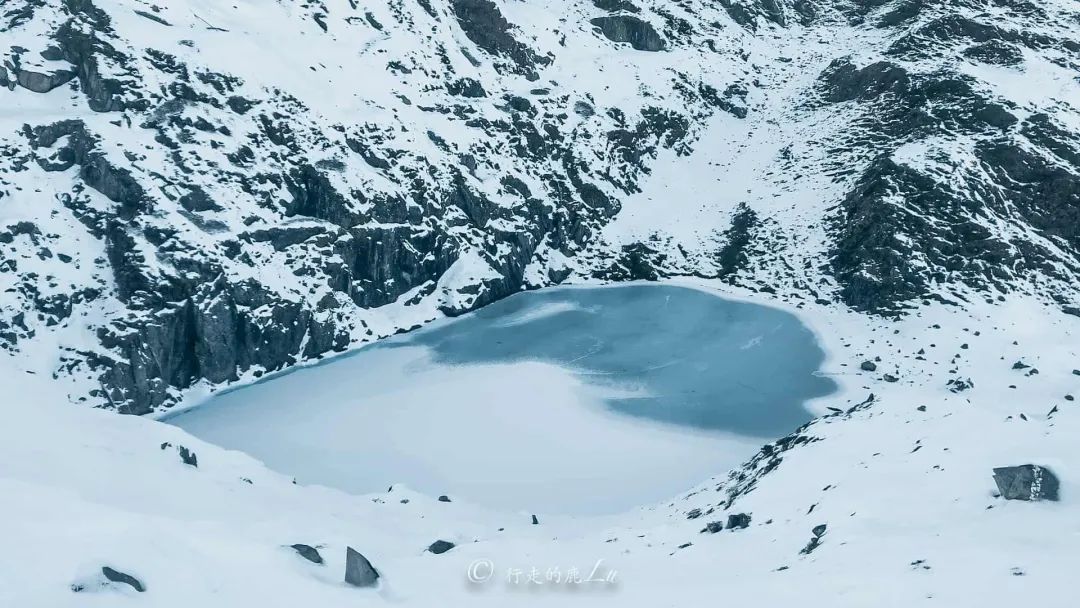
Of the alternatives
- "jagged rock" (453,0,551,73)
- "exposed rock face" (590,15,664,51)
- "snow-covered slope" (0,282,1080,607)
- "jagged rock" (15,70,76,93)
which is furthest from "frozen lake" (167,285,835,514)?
"exposed rock face" (590,15,664,51)

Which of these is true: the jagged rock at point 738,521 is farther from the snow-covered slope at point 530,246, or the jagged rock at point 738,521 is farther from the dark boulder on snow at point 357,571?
the dark boulder on snow at point 357,571

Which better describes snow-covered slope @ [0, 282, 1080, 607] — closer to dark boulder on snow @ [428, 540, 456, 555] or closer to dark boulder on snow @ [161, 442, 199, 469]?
dark boulder on snow @ [161, 442, 199, 469]

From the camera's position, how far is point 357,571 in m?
14.8

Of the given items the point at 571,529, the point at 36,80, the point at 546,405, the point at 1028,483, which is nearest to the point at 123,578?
the point at 1028,483

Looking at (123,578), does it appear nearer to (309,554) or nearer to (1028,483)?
(309,554)

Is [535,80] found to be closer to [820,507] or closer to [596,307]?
[596,307]

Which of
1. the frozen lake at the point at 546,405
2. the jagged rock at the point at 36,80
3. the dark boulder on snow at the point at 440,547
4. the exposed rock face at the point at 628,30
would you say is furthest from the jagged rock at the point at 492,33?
the dark boulder on snow at the point at 440,547

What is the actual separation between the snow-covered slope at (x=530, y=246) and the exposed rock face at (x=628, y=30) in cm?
51

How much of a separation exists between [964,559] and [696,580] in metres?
5.13

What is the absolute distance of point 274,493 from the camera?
77.2 ft

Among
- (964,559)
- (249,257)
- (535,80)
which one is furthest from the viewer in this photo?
(535,80)

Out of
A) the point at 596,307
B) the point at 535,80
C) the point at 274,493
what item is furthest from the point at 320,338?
the point at 535,80

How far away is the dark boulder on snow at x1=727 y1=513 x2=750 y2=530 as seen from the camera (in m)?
20.2

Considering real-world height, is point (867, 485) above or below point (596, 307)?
above
